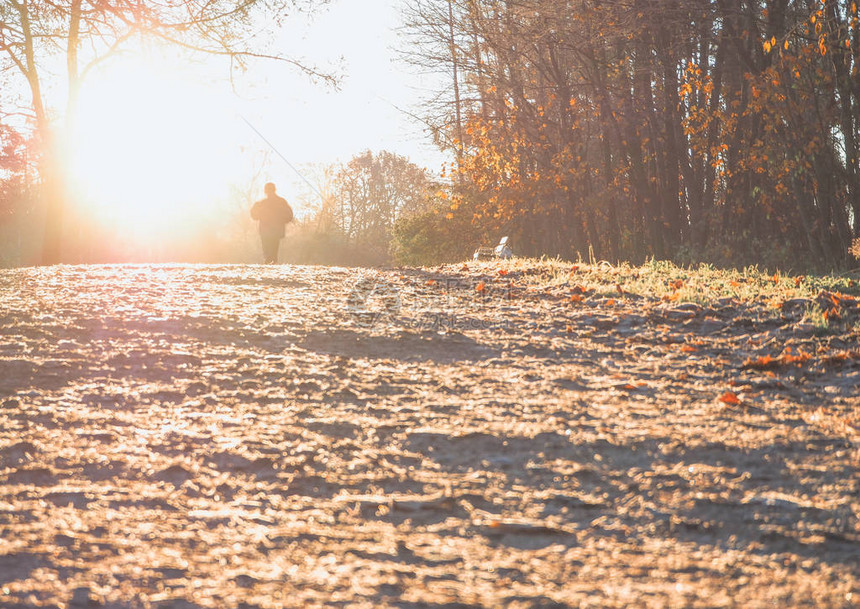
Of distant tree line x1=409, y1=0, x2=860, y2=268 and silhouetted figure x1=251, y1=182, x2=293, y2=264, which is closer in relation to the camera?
distant tree line x1=409, y1=0, x2=860, y2=268

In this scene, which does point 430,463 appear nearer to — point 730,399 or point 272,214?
point 730,399

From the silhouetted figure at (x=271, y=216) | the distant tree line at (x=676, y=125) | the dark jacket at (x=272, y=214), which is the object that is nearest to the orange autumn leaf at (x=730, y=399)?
the distant tree line at (x=676, y=125)

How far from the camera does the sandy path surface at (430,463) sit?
7.20 ft

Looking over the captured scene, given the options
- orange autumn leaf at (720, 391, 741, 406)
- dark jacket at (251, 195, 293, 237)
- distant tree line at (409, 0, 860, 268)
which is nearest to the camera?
orange autumn leaf at (720, 391, 741, 406)

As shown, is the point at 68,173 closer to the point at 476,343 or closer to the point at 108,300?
the point at 108,300

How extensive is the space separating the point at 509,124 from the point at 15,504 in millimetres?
15070

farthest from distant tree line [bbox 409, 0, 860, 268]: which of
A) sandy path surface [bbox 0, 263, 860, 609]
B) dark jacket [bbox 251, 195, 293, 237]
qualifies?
sandy path surface [bbox 0, 263, 860, 609]

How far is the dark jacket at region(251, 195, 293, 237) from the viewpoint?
46.9 feet

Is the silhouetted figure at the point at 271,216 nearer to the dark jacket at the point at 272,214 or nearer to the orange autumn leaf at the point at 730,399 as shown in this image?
the dark jacket at the point at 272,214

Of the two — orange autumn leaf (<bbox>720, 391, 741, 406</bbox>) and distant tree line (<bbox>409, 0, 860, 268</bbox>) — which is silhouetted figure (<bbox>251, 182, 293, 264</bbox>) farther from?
orange autumn leaf (<bbox>720, 391, 741, 406</bbox>)

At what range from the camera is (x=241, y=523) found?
8.57ft

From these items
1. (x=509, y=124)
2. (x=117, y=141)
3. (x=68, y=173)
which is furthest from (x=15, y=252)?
(x=509, y=124)

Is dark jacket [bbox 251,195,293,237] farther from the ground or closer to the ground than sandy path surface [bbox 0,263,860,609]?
farther from the ground

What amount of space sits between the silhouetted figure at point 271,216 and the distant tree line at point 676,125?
3805 millimetres
